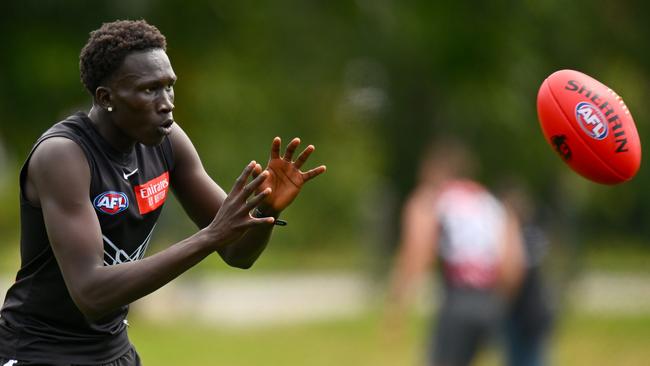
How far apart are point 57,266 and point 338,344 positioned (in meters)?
9.39

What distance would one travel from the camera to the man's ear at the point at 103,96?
4406mm

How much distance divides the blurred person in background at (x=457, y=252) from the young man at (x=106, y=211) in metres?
4.03

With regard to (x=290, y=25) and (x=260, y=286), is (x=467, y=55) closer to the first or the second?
(x=290, y=25)

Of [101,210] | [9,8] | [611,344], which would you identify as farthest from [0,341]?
[9,8]

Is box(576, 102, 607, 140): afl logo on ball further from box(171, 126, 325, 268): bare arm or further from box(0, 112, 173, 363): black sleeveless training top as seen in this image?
box(0, 112, 173, 363): black sleeveless training top

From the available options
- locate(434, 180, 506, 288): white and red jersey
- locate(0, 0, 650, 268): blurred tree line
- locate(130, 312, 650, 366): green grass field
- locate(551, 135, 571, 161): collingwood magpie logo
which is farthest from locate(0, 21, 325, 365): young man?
locate(0, 0, 650, 268): blurred tree line

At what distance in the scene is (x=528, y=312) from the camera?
9945 millimetres

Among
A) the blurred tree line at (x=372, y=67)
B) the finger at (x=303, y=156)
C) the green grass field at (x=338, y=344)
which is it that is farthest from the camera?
the blurred tree line at (x=372, y=67)

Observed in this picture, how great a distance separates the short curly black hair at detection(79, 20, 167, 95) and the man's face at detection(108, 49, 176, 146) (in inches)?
1.2

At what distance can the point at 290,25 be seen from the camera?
16.6m

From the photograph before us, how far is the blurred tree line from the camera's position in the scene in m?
15.3

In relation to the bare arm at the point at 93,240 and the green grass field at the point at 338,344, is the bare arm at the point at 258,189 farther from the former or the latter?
the green grass field at the point at 338,344

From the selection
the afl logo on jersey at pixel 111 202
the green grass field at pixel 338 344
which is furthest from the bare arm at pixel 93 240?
the green grass field at pixel 338 344

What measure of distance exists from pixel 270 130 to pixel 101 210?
649 inches
